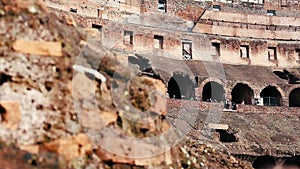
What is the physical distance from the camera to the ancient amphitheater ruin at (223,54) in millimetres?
32781

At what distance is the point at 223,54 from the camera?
45.9 m

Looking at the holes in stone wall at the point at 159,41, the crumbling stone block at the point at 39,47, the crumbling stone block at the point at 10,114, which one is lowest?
the crumbling stone block at the point at 10,114

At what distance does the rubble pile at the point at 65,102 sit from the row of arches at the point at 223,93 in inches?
1179

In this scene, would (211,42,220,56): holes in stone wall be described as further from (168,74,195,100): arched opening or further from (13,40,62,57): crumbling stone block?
(13,40,62,57): crumbling stone block

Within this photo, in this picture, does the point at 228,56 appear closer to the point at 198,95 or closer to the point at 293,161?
the point at 198,95

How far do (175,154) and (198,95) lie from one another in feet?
95.2

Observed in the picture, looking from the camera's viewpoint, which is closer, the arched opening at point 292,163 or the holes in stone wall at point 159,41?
the arched opening at point 292,163

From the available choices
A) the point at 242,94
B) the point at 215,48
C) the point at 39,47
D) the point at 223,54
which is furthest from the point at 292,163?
the point at 39,47

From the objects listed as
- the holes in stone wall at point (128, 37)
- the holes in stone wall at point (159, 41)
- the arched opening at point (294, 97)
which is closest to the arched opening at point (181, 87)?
the holes in stone wall at point (159, 41)

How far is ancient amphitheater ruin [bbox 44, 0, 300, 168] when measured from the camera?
3278cm

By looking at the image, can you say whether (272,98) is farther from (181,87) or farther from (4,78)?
(4,78)

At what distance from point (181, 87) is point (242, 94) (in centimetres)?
577

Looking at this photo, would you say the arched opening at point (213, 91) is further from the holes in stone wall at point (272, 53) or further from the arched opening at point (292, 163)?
the arched opening at point (292, 163)

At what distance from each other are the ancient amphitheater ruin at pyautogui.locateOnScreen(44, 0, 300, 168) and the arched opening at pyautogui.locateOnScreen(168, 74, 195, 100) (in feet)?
0.26
